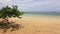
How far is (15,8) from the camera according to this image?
12992 mm

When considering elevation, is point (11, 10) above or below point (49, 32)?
above

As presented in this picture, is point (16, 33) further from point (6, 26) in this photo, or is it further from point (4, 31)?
point (6, 26)

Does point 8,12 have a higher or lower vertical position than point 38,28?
higher

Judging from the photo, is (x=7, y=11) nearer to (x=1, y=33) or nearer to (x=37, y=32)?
(x=1, y=33)

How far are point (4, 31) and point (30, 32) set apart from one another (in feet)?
6.20

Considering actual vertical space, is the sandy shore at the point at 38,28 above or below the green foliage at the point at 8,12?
below

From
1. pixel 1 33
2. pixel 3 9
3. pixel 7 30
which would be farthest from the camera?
pixel 3 9

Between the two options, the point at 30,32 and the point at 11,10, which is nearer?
the point at 30,32

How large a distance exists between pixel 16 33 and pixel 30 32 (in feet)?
3.40

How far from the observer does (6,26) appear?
1302 centimetres

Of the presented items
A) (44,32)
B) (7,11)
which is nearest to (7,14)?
(7,11)

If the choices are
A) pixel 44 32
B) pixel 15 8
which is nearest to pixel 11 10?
pixel 15 8

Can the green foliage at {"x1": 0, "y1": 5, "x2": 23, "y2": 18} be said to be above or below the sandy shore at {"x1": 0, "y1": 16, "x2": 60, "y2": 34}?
above

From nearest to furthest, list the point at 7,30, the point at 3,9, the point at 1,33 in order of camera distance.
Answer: the point at 1,33
the point at 7,30
the point at 3,9
